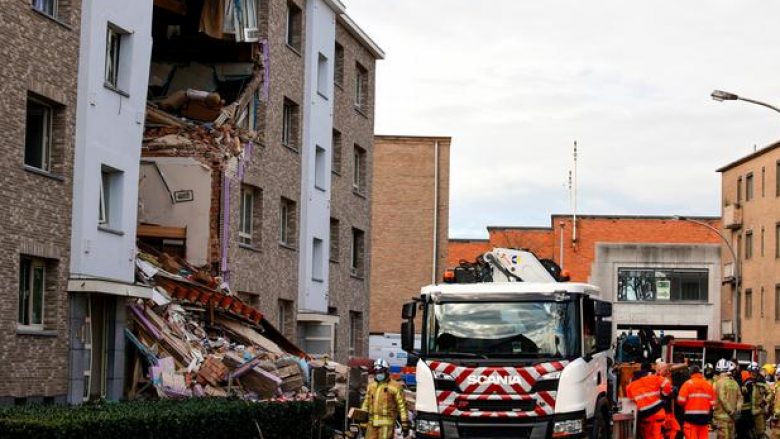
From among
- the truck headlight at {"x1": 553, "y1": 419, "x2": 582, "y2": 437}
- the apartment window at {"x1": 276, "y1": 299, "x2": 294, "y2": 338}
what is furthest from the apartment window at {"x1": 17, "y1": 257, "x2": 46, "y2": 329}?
the apartment window at {"x1": 276, "y1": 299, "x2": 294, "y2": 338}

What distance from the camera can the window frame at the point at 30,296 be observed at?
932 inches

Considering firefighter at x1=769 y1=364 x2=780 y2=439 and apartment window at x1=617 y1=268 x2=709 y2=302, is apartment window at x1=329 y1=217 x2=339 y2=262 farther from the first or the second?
apartment window at x1=617 y1=268 x2=709 y2=302

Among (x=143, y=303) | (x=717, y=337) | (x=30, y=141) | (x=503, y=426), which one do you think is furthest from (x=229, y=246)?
(x=717, y=337)

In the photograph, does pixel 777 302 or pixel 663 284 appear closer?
pixel 777 302

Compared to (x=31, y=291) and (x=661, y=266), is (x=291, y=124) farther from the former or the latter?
(x=661, y=266)

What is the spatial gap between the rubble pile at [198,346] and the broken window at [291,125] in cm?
936

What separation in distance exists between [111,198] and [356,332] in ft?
69.0

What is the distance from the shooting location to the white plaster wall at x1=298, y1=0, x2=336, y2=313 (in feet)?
133

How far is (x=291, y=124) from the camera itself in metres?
40.2

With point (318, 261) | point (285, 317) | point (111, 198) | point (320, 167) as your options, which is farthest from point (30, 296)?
point (320, 167)

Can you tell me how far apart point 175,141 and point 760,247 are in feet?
134

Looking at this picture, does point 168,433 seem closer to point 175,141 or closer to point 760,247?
point 175,141

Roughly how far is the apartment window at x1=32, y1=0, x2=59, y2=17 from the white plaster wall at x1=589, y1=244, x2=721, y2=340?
56767 mm

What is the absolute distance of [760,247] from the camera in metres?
66.0
